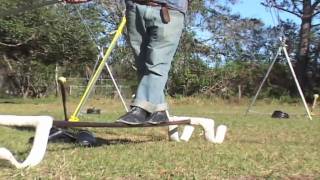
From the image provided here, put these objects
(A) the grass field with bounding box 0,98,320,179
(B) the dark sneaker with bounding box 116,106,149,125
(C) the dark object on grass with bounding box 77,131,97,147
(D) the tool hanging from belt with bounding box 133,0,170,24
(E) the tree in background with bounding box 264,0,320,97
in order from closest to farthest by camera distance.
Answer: (A) the grass field with bounding box 0,98,320,179
(B) the dark sneaker with bounding box 116,106,149,125
(D) the tool hanging from belt with bounding box 133,0,170,24
(C) the dark object on grass with bounding box 77,131,97,147
(E) the tree in background with bounding box 264,0,320,97

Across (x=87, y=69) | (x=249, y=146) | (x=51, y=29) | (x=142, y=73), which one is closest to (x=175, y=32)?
(x=142, y=73)

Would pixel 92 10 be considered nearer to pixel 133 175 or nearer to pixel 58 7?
pixel 58 7

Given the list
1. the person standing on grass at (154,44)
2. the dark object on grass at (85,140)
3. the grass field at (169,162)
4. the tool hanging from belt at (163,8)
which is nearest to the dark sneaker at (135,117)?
the person standing on grass at (154,44)

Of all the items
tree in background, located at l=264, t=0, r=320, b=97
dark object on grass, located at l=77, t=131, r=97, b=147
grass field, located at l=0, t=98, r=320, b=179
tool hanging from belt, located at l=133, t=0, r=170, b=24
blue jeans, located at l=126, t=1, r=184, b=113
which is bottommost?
tree in background, located at l=264, t=0, r=320, b=97

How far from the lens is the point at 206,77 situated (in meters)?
32.2

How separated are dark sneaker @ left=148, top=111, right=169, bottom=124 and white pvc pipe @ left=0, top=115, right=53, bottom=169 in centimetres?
96

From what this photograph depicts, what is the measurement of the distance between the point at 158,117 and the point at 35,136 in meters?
1.13

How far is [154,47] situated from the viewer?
14.2 feet

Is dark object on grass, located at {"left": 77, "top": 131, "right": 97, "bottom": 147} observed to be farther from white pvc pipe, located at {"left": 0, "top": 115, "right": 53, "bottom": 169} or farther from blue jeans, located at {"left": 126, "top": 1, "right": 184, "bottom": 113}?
white pvc pipe, located at {"left": 0, "top": 115, "right": 53, "bottom": 169}

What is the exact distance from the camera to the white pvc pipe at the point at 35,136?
3.30 metres

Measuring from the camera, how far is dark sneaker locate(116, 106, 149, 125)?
4.14m

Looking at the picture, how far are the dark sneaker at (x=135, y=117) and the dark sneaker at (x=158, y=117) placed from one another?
5 centimetres

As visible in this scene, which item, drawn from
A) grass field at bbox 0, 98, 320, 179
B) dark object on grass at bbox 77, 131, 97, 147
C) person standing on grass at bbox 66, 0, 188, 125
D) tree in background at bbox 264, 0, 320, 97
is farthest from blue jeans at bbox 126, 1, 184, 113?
tree in background at bbox 264, 0, 320, 97

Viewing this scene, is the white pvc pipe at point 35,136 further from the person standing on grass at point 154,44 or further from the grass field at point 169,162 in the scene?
the person standing on grass at point 154,44
